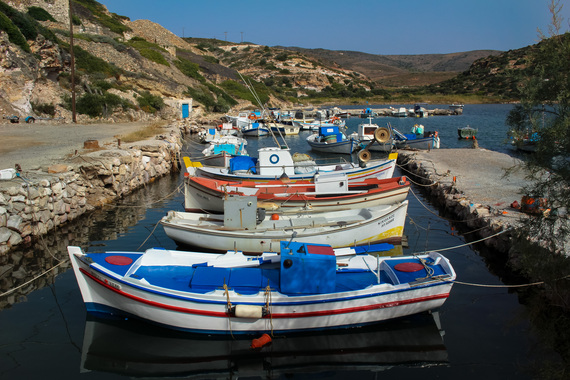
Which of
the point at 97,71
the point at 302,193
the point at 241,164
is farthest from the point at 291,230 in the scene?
the point at 97,71

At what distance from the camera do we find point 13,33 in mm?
31062

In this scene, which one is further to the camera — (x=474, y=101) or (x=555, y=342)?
(x=474, y=101)

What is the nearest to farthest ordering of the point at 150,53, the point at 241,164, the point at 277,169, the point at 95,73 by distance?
the point at 277,169 → the point at 241,164 → the point at 95,73 → the point at 150,53

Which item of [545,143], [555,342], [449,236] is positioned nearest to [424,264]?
[555,342]

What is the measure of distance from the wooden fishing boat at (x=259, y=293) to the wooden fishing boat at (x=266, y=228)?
226cm

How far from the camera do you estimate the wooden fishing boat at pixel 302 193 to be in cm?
1353

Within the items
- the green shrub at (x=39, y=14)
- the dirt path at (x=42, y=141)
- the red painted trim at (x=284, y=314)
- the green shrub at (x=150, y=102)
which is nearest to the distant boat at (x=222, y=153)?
the dirt path at (x=42, y=141)

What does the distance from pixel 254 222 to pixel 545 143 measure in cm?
727

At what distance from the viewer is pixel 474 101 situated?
10838 cm

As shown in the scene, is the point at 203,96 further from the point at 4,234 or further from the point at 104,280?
the point at 104,280

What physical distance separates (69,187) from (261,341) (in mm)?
10528

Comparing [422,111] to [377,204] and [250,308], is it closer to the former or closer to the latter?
[377,204]

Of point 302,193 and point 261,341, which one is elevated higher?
point 302,193

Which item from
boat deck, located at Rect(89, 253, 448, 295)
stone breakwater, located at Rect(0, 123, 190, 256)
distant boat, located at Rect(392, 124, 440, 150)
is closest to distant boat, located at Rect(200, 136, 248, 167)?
stone breakwater, located at Rect(0, 123, 190, 256)
